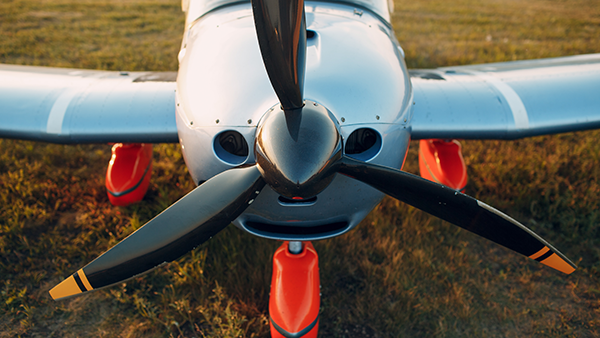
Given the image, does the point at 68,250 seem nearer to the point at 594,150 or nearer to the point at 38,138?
the point at 38,138

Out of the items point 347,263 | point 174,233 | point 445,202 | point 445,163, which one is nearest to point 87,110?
point 174,233

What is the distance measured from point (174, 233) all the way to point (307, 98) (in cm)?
90

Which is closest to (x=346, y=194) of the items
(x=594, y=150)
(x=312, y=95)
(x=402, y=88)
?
(x=312, y=95)

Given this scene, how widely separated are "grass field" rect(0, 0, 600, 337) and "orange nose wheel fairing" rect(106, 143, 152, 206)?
0.44 feet

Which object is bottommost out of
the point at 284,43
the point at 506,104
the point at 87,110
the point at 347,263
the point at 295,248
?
the point at 347,263

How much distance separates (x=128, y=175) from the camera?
383 cm

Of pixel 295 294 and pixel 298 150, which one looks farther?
pixel 295 294

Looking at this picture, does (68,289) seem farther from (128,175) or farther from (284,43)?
(128,175)

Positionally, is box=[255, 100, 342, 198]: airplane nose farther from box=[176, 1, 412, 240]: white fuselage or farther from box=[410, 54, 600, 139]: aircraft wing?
box=[410, 54, 600, 139]: aircraft wing

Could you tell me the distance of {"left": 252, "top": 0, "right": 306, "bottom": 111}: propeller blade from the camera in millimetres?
1354

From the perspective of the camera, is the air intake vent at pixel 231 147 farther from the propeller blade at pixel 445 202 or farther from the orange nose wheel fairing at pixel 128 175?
the orange nose wheel fairing at pixel 128 175

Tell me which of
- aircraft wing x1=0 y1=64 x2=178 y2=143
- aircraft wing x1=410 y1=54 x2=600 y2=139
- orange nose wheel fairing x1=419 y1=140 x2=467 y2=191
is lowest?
orange nose wheel fairing x1=419 y1=140 x2=467 y2=191

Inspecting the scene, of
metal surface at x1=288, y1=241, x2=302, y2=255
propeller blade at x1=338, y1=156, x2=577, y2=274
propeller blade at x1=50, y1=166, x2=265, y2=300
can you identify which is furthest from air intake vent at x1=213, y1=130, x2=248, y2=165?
metal surface at x1=288, y1=241, x2=302, y2=255

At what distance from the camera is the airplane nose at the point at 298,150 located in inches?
59.9
